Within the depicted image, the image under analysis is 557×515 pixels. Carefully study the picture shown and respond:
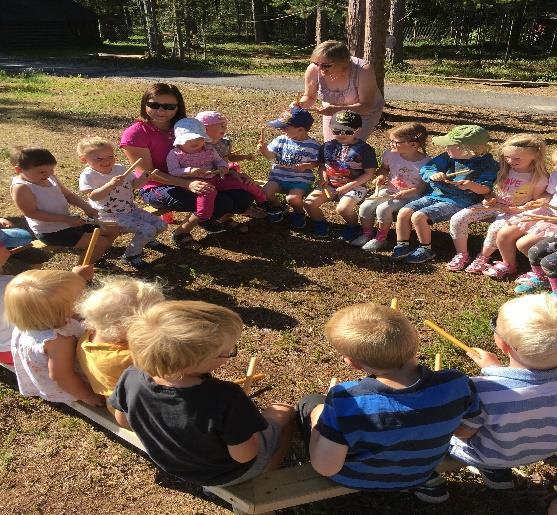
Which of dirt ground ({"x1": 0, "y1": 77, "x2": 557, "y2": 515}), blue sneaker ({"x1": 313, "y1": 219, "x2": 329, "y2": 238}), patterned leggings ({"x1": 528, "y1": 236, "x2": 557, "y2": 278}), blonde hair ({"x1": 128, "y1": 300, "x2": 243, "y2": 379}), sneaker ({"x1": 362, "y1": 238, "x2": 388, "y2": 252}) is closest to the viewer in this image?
blonde hair ({"x1": 128, "y1": 300, "x2": 243, "y2": 379})

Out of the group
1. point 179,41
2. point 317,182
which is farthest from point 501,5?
point 317,182

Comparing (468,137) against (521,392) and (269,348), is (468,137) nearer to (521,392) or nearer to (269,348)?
(269,348)

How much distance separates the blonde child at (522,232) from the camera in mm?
4043

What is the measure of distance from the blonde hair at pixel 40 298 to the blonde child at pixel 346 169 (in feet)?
9.40

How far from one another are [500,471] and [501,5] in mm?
25679

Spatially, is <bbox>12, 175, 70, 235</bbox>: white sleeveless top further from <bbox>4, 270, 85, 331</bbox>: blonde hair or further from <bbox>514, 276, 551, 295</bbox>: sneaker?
<bbox>514, 276, 551, 295</bbox>: sneaker

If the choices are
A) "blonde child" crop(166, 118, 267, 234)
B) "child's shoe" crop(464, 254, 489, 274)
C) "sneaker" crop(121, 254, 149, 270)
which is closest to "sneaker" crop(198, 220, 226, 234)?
"blonde child" crop(166, 118, 267, 234)

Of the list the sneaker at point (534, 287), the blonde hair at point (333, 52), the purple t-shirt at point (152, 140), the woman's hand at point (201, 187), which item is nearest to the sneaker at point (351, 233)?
the woman's hand at point (201, 187)

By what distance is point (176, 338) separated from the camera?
1.89m

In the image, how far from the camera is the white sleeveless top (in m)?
4.02

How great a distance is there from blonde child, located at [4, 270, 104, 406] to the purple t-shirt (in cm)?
238

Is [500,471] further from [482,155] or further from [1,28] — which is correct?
[1,28]

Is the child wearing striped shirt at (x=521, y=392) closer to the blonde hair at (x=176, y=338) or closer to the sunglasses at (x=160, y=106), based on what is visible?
the blonde hair at (x=176, y=338)

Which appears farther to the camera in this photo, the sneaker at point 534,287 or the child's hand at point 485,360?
the sneaker at point 534,287
